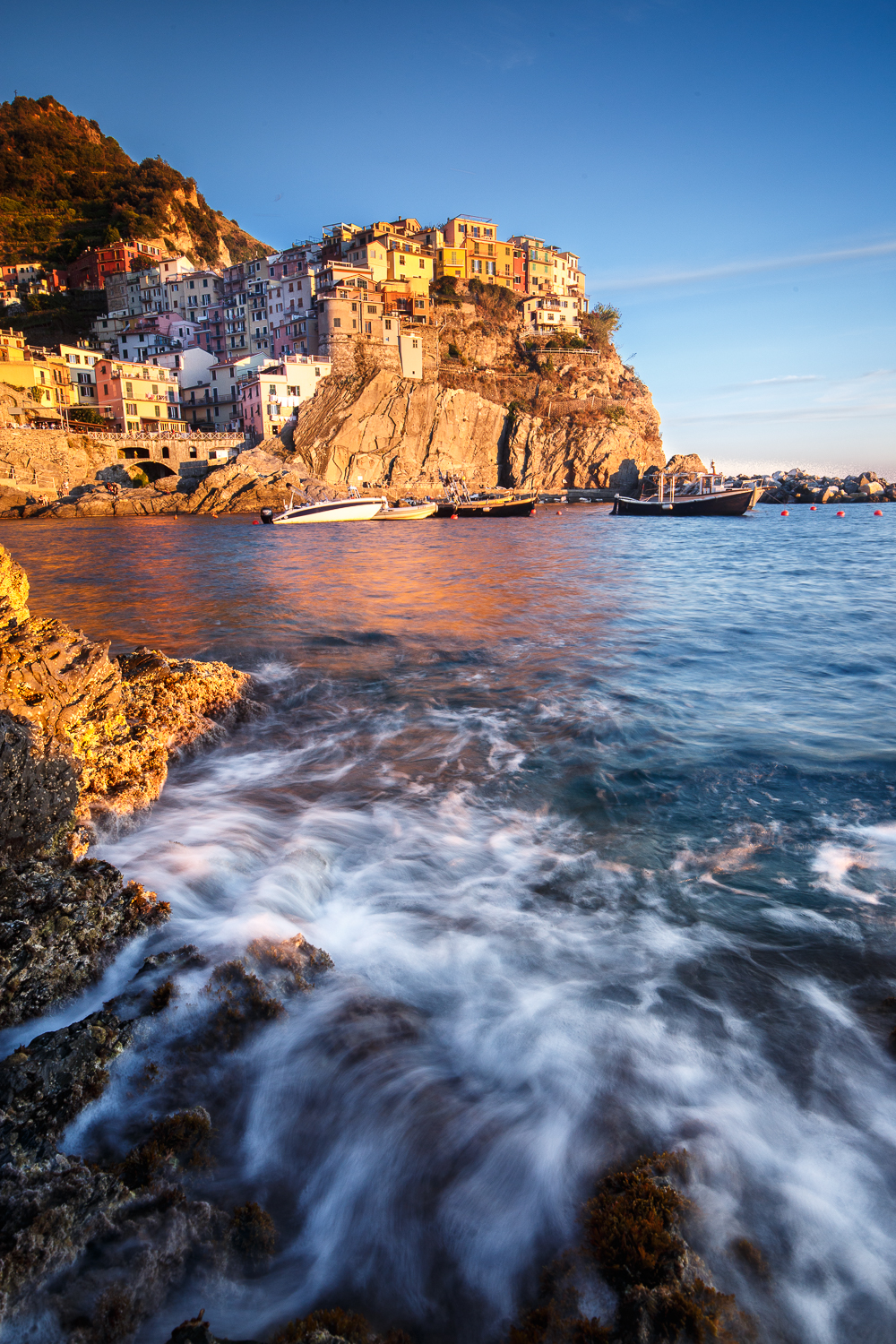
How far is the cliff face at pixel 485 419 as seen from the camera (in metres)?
67.6

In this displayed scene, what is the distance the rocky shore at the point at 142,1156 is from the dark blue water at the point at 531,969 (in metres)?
0.07

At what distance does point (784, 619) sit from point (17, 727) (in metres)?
14.7

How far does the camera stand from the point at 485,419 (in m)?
77.3

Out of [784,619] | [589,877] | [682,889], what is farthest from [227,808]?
[784,619]

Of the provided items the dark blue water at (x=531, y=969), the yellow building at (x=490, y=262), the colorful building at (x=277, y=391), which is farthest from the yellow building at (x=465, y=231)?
the dark blue water at (x=531, y=969)

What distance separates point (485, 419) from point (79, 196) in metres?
73.7

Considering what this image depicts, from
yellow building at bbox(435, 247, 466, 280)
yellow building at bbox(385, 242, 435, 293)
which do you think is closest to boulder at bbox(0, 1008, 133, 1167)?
yellow building at bbox(385, 242, 435, 293)

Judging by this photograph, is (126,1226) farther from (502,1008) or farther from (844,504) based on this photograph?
(844,504)

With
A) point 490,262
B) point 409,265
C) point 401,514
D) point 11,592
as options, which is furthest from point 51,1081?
point 490,262

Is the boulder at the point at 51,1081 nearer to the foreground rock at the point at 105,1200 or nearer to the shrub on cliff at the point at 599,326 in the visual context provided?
the foreground rock at the point at 105,1200

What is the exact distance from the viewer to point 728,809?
567 cm

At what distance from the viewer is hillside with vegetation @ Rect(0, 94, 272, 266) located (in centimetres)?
8994

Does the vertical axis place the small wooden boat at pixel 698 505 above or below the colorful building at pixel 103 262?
below

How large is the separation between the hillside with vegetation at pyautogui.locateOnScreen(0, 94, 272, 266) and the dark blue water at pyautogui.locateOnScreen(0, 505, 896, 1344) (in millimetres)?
103305
